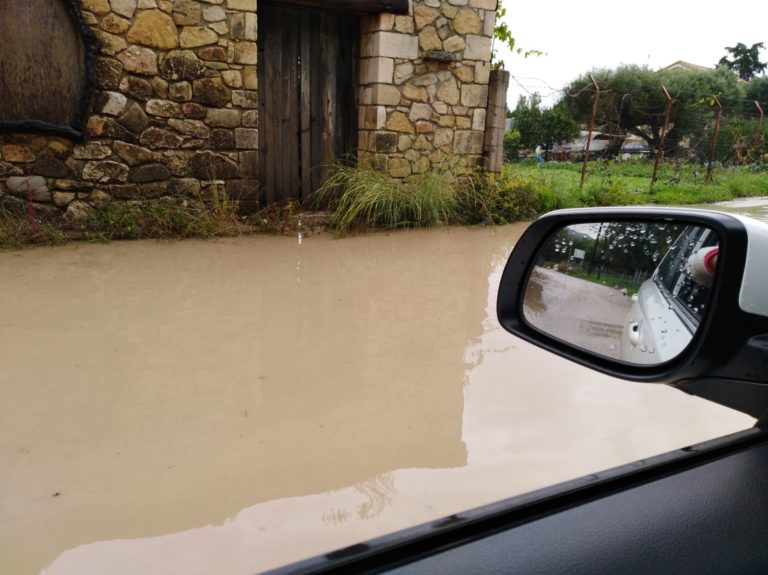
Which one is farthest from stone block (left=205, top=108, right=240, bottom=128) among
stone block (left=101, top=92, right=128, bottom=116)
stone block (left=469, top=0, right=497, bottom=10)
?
stone block (left=469, top=0, right=497, bottom=10)

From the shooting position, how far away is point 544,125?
16.8 m

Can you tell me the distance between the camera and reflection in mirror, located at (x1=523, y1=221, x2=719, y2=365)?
42.8 inches

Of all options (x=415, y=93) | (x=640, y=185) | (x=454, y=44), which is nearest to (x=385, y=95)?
(x=415, y=93)

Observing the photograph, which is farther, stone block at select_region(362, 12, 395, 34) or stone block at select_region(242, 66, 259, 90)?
stone block at select_region(362, 12, 395, 34)

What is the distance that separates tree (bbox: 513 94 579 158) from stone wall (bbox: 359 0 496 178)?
9.86m

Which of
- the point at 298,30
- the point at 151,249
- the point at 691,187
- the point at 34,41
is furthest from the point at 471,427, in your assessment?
the point at 691,187

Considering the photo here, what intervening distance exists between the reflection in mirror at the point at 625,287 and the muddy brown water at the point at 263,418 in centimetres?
83

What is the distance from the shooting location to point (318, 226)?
6293 millimetres

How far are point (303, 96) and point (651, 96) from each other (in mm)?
16435

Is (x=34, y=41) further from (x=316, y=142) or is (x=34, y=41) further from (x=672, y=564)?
(x=672, y=564)

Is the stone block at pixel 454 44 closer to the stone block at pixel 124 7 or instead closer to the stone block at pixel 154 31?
the stone block at pixel 154 31

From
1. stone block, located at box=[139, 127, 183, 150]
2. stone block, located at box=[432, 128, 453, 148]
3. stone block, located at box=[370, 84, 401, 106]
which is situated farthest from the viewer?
A: stone block, located at box=[432, 128, 453, 148]

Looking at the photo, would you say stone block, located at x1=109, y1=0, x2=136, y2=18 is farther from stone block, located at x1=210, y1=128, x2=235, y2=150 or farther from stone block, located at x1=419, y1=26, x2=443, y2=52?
stone block, located at x1=419, y1=26, x2=443, y2=52

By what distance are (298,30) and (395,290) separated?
3828 millimetres
